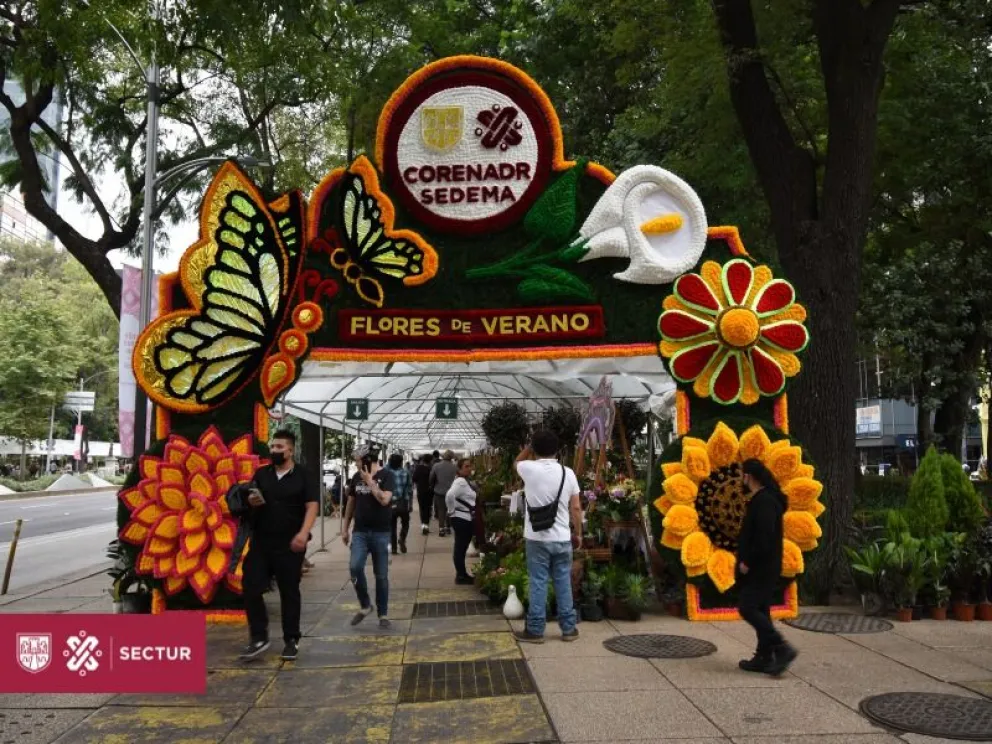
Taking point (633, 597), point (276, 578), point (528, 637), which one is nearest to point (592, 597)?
point (633, 597)

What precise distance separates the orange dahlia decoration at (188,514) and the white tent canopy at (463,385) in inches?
56.1

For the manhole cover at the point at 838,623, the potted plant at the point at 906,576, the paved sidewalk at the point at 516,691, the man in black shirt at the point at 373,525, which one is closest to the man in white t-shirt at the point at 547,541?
the paved sidewalk at the point at 516,691

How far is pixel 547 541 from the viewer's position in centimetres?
684

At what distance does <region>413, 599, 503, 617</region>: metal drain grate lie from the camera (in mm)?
8453

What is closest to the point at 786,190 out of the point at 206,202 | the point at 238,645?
the point at 206,202

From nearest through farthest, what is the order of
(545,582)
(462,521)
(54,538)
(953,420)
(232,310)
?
1. (545,582)
2. (232,310)
3. (462,521)
4. (54,538)
5. (953,420)

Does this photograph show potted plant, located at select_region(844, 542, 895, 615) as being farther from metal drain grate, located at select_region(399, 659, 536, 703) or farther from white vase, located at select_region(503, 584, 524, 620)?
metal drain grate, located at select_region(399, 659, 536, 703)

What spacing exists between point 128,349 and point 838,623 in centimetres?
914

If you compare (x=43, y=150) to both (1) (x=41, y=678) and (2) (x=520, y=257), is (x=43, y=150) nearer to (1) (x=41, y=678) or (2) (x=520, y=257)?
(2) (x=520, y=257)

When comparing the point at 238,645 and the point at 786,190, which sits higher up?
the point at 786,190

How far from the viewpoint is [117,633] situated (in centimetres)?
400

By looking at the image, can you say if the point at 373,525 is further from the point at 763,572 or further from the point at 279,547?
the point at 763,572

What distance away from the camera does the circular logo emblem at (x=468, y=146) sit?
830 centimetres

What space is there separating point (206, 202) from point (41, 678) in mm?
5195
